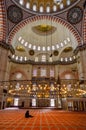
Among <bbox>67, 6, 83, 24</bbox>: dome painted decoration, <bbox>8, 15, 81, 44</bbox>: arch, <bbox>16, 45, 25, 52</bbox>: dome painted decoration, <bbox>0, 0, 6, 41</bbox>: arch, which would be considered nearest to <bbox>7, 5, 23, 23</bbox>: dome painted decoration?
<bbox>8, 15, 81, 44</bbox>: arch

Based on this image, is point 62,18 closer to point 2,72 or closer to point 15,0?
point 15,0

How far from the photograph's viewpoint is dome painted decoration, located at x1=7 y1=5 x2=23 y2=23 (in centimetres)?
1642

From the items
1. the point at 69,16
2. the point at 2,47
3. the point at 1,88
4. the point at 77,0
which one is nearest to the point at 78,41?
the point at 69,16

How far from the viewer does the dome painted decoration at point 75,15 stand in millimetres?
16666

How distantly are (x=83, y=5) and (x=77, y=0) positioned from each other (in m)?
1.17

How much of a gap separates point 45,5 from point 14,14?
4815 millimetres

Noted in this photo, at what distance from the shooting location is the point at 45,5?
18.7 m

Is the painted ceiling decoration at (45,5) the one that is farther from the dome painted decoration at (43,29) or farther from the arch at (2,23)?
the dome painted decoration at (43,29)

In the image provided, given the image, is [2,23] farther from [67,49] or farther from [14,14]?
[67,49]

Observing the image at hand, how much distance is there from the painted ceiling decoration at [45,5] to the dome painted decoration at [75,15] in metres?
0.73

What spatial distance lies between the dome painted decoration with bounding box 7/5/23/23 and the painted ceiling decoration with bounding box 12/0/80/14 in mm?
724

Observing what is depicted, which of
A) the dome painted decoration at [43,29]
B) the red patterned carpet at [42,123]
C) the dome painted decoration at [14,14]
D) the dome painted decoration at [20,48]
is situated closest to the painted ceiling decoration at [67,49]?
the dome painted decoration at [43,29]

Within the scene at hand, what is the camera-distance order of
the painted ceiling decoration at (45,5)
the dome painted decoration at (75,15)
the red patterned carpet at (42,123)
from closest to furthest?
1. the red patterned carpet at (42,123)
2. the dome painted decoration at (75,15)
3. the painted ceiling decoration at (45,5)

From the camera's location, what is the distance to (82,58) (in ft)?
51.7
